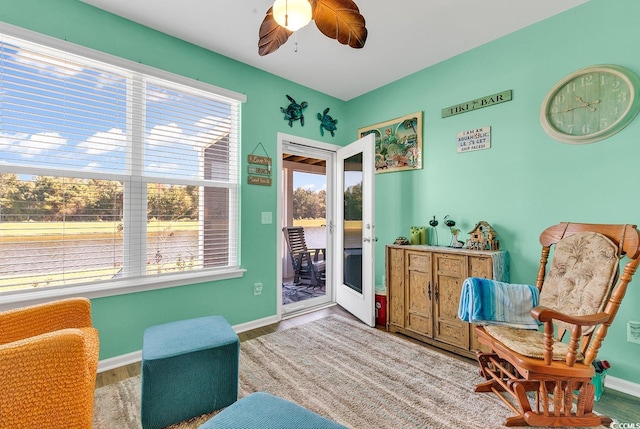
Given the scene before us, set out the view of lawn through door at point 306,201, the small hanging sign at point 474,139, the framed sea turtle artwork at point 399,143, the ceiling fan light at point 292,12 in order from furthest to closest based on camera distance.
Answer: the view of lawn through door at point 306,201 < the framed sea turtle artwork at point 399,143 < the small hanging sign at point 474,139 < the ceiling fan light at point 292,12

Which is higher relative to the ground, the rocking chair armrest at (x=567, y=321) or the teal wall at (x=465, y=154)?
the teal wall at (x=465, y=154)

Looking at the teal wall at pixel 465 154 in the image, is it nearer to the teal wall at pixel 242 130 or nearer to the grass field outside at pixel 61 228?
the teal wall at pixel 242 130

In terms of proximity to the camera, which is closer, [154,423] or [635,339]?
[154,423]

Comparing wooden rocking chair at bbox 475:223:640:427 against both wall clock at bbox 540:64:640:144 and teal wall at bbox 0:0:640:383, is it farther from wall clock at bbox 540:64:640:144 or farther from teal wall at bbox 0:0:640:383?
wall clock at bbox 540:64:640:144

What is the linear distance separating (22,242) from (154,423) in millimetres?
1512

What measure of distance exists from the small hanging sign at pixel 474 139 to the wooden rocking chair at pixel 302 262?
2482mm

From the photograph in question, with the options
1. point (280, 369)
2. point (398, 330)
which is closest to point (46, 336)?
point (280, 369)

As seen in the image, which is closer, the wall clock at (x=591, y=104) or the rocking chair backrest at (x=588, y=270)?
the rocking chair backrest at (x=588, y=270)

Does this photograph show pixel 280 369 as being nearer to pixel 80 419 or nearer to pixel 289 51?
pixel 80 419

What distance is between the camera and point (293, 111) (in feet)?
11.0

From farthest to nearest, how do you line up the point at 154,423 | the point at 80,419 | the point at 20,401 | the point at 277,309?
the point at 277,309, the point at 154,423, the point at 80,419, the point at 20,401

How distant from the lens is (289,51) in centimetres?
272

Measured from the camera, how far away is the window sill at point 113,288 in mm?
1902

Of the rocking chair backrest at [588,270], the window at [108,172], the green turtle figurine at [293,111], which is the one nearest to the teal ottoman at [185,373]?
the window at [108,172]
